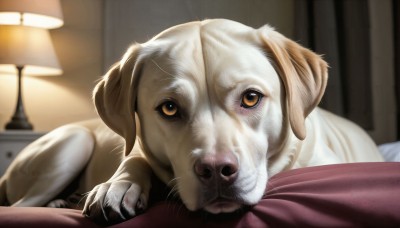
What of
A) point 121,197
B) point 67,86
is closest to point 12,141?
point 67,86

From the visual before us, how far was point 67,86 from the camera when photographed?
4086 millimetres

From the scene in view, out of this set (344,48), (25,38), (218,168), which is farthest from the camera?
(344,48)

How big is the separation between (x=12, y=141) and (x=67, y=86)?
0.87m

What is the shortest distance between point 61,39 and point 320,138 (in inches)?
115

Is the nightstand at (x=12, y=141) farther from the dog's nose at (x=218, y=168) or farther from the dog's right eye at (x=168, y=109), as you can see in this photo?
the dog's nose at (x=218, y=168)

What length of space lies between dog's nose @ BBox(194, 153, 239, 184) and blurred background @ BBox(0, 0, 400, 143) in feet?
9.85

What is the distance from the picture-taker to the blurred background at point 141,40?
Answer: 397 centimetres

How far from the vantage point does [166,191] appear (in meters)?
1.50

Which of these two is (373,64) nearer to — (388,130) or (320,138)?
(388,130)

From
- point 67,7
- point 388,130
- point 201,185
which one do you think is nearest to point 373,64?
point 388,130

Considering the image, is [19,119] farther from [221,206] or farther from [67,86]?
[221,206]

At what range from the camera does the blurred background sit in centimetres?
397

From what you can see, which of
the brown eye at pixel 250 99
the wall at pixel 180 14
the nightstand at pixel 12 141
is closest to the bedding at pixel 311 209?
the brown eye at pixel 250 99

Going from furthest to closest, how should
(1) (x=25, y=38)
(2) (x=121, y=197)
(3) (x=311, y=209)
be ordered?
(1) (x=25, y=38) → (2) (x=121, y=197) → (3) (x=311, y=209)
